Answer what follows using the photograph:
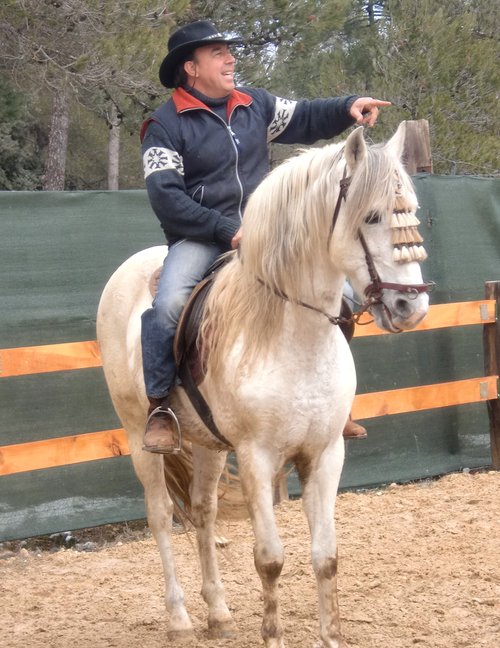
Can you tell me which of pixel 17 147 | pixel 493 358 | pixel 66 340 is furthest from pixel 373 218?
pixel 17 147

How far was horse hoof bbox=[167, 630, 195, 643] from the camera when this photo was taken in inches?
168

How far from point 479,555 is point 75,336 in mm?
2641

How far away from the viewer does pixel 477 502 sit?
6176mm

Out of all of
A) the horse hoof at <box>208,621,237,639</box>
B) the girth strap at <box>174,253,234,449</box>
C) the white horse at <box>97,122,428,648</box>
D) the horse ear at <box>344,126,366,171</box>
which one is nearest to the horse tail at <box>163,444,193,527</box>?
the horse hoof at <box>208,621,237,639</box>

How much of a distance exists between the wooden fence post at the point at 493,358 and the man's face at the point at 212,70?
141 inches

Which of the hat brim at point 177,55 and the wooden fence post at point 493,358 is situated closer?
the hat brim at point 177,55

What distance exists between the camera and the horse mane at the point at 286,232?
127 inches

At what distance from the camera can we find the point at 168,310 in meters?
3.97

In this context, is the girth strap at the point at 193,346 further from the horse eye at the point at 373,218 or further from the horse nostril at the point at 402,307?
the horse nostril at the point at 402,307

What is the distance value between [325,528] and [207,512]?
41.9 inches

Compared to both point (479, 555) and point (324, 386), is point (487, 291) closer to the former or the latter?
point (479, 555)

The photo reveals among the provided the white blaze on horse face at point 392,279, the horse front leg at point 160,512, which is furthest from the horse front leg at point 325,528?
the horse front leg at point 160,512

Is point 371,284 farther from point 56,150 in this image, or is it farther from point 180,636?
point 56,150

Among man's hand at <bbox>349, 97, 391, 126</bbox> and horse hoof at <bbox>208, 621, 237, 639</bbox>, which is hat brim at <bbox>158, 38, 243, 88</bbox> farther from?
horse hoof at <bbox>208, 621, 237, 639</bbox>
